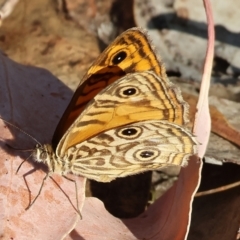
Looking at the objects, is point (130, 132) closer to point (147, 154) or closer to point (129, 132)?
point (129, 132)

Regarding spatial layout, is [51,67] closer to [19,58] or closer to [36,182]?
[19,58]

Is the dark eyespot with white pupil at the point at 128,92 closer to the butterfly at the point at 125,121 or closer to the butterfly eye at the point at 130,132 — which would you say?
the butterfly at the point at 125,121

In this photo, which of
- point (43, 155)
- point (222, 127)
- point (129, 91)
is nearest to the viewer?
point (129, 91)

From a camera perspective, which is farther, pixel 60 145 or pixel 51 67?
pixel 51 67

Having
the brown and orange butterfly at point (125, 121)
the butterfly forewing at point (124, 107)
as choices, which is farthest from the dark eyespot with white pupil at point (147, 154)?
the butterfly forewing at point (124, 107)

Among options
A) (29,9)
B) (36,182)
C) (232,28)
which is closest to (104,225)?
(36,182)

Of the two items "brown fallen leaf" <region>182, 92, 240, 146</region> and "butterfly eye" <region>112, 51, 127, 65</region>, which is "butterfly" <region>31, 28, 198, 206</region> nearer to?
"butterfly eye" <region>112, 51, 127, 65</region>

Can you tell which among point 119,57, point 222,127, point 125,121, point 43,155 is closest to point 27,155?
point 43,155
